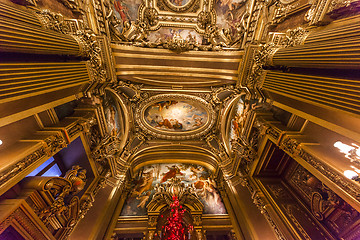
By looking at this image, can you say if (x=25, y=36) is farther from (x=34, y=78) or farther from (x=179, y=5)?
(x=179, y=5)

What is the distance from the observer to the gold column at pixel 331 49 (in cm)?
Answer: 277

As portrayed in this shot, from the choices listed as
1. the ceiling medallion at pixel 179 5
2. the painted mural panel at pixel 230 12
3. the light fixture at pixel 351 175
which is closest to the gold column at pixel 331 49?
the light fixture at pixel 351 175

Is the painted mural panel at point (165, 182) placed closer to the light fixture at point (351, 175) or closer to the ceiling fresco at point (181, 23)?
the light fixture at point (351, 175)

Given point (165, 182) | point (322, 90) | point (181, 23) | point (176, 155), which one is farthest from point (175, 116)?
point (322, 90)

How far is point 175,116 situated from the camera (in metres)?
9.41

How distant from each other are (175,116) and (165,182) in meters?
4.12

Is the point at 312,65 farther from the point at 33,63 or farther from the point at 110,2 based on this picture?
the point at 110,2

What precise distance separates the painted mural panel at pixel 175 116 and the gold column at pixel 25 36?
5535 millimetres

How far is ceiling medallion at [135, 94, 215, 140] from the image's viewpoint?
8.78m

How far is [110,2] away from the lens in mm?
6734

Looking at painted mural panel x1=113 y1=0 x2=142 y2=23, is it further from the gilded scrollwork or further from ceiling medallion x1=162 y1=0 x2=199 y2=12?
ceiling medallion x1=162 y1=0 x2=199 y2=12

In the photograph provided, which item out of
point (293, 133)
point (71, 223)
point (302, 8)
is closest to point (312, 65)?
point (293, 133)

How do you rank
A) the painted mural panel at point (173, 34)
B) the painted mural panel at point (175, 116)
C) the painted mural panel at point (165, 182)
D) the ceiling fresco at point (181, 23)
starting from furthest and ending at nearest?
the painted mural panel at point (175, 116) → the painted mural panel at point (173, 34) → the ceiling fresco at point (181, 23) → the painted mural panel at point (165, 182)

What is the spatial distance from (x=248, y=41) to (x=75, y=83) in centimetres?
754
